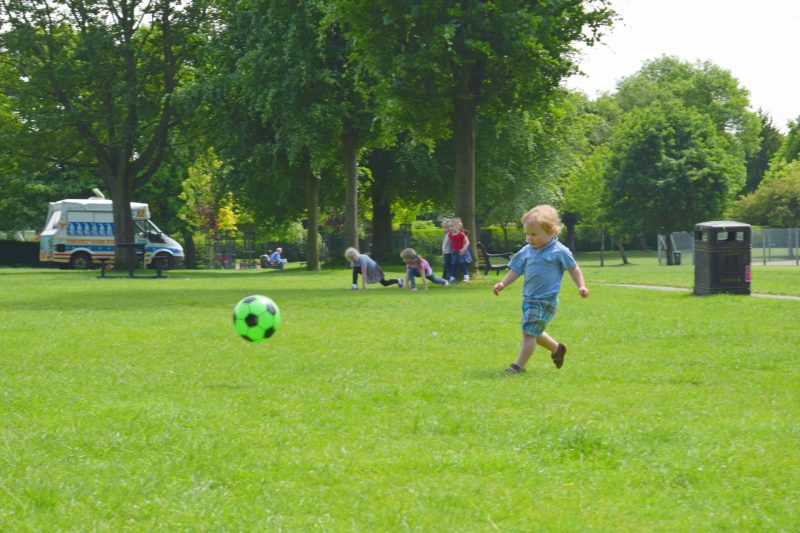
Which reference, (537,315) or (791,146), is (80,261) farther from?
(791,146)

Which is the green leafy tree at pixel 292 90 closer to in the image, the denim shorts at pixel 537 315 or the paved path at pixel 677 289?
the paved path at pixel 677 289

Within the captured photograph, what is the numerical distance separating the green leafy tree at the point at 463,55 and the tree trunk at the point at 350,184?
8.89 metres

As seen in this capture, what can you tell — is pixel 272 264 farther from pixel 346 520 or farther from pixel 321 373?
pixel 346 520

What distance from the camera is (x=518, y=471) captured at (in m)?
5.41

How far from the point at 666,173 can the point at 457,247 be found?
1279 inches

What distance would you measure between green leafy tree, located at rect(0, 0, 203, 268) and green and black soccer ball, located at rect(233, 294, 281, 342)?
99.3 feet

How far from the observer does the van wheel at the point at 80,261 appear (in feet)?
160

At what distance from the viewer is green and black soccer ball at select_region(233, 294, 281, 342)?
433 inches

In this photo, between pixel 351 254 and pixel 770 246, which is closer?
pixel 351 254

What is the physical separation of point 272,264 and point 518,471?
5299 cm

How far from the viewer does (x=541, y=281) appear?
31.8ft

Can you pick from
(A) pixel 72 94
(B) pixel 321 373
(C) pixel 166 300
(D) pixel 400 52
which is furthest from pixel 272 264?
(B) pixel 321 373

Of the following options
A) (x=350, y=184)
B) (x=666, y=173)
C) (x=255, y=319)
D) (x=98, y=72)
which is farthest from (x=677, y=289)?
(x=666, y=173)

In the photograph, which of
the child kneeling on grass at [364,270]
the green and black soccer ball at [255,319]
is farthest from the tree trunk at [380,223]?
the green and black soccer ball at [255,319]
